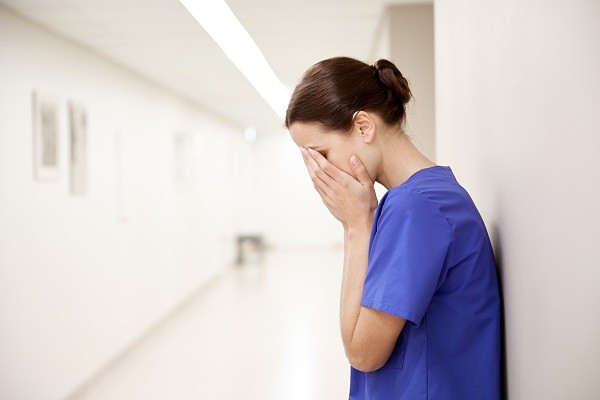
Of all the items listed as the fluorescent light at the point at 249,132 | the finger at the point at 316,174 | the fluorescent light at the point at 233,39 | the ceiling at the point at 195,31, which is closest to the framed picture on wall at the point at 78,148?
the ceiling at the point at 195,31

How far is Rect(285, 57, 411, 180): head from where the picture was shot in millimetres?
1428

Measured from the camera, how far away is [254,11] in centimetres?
455

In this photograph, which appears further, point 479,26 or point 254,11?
point 254,11

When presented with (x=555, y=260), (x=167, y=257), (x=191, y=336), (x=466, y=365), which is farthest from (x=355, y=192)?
(x=167, y=257)

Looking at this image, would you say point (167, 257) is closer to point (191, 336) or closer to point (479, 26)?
point (191, 336)

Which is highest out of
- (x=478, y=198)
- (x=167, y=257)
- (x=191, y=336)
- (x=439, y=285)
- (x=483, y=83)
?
(x=483, y=83)

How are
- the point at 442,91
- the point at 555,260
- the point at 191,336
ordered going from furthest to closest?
the point at 191,336 → the point at 442,91 → the point at 555,260

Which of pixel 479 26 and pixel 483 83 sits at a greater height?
pixel 479 26

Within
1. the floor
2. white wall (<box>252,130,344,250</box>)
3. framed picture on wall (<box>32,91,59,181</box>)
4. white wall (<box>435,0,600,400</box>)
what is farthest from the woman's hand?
white wall (<box>252,130,344,250</box>)

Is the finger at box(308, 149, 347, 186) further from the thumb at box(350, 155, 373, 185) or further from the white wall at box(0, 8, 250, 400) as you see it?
the white wall at box(0, 8, 250, 400)

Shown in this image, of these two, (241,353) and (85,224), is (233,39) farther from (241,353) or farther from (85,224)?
(241,353)

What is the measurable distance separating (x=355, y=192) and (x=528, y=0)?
57 centimetres

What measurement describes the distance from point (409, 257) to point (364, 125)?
13.9 inches

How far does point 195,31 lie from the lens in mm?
5059
